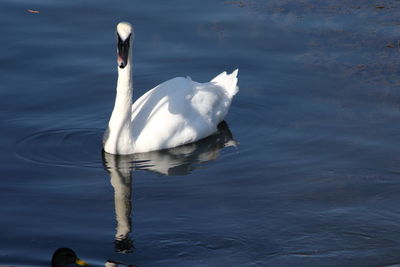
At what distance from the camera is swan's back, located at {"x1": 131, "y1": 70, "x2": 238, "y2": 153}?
42.9ft

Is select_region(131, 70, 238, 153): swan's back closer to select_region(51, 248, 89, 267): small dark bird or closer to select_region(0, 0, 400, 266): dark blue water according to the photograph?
select_region(0, 0, 400, 266): dark blue water

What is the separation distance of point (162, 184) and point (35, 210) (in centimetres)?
154

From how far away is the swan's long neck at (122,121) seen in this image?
12.8 metres

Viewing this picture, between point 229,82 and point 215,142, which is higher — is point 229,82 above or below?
above

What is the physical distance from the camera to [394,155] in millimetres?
12398

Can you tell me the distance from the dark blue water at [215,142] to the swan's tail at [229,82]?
317 millimetres

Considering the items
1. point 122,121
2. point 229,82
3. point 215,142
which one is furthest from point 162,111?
point 229,82

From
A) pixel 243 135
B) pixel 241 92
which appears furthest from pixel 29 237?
pixel 241 92

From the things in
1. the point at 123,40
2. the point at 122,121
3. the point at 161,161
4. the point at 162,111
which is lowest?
the point at 161,161

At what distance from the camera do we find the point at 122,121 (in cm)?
1288

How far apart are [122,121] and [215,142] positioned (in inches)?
50.3

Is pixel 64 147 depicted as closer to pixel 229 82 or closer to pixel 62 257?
pixel 229 82

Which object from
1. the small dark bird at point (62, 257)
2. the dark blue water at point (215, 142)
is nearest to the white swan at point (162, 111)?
the dark blue water at point (215, 142)

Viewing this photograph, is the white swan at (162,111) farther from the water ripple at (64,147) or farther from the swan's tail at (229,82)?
the water ripple at (64,147)
